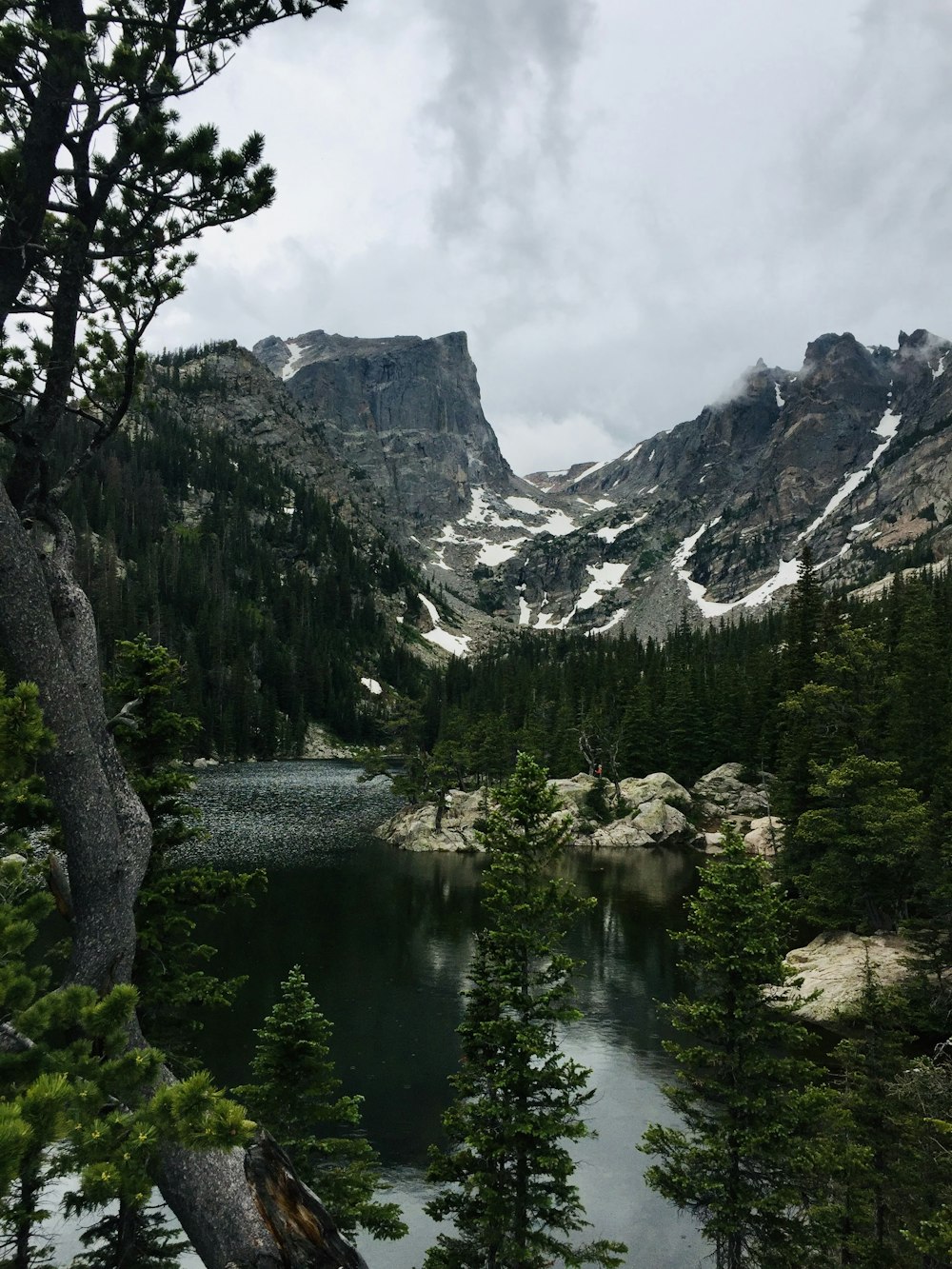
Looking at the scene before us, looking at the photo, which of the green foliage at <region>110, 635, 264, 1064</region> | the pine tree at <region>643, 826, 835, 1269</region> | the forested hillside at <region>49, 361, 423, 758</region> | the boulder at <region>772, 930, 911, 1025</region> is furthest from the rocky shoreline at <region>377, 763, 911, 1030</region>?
the forested hillside at <region>49, 361, 423, 758</region>

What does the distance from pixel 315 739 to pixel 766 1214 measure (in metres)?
124

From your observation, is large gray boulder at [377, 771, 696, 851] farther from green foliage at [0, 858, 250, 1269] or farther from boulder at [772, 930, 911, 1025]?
green foliage at [0, 858, 250, 1269]

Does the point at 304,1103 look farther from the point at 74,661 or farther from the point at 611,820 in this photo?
the point at 611,820

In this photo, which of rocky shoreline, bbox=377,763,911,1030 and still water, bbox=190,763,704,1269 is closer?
still water, bbox=190,763,704,1269

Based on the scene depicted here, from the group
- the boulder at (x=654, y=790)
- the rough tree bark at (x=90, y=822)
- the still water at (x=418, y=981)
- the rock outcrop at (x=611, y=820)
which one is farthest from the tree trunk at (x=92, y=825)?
the boulder at (x=654, y=790)

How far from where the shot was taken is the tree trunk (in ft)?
18.4

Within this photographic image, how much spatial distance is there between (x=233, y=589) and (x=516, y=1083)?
6179 inches

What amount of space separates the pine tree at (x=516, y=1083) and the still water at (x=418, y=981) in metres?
4.91

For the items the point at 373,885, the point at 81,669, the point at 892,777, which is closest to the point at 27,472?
the point at 81,669

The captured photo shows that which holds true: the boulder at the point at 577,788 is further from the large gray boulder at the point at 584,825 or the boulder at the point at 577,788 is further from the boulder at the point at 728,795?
the boulder at the point at 728,795

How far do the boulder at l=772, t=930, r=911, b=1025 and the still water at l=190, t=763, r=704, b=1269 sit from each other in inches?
222

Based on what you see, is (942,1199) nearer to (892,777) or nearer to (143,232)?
(143,232)

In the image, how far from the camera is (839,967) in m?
27.7

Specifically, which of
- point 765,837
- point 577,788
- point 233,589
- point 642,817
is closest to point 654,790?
point 642,817
